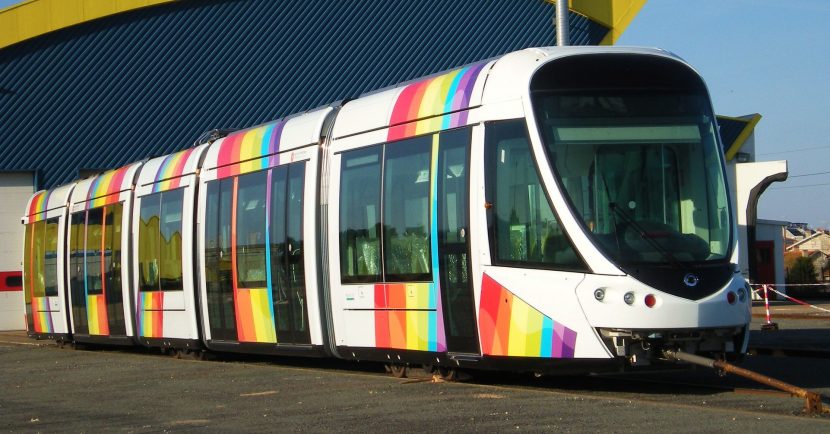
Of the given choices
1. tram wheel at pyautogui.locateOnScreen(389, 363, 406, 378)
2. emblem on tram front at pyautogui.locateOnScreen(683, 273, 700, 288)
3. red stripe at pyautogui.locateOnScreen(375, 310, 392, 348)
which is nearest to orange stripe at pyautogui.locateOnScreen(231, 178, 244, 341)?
tram wheel at pyautogui.locateOnScreen(389, 363, 406, 378)

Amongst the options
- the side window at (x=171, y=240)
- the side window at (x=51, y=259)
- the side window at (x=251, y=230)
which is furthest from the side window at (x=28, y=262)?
the side window at (x=251, y=230)

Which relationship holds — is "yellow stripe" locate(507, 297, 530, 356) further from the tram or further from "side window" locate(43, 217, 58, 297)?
"side window" locate(43, 217, 58, 297)

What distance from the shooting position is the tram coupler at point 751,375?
9594 mm

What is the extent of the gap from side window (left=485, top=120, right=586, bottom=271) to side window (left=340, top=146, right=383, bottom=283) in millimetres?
2080

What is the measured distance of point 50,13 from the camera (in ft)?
108

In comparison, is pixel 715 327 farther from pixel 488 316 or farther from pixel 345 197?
pixel 345 197

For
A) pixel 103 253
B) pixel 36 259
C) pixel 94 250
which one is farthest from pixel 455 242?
pixel 36 259

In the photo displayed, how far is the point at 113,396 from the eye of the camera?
13.2 meters

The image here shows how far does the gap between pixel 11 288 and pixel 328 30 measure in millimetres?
11062

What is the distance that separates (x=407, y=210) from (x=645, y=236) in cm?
280

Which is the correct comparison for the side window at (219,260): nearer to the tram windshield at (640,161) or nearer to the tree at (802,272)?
the tram windshield at (640,161)

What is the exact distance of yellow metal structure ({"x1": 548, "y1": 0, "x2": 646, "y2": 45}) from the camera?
37.4 metres

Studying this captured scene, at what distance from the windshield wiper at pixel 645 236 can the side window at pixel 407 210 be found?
2166 mm

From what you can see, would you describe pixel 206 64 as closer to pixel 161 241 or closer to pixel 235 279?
pixel 161 241
